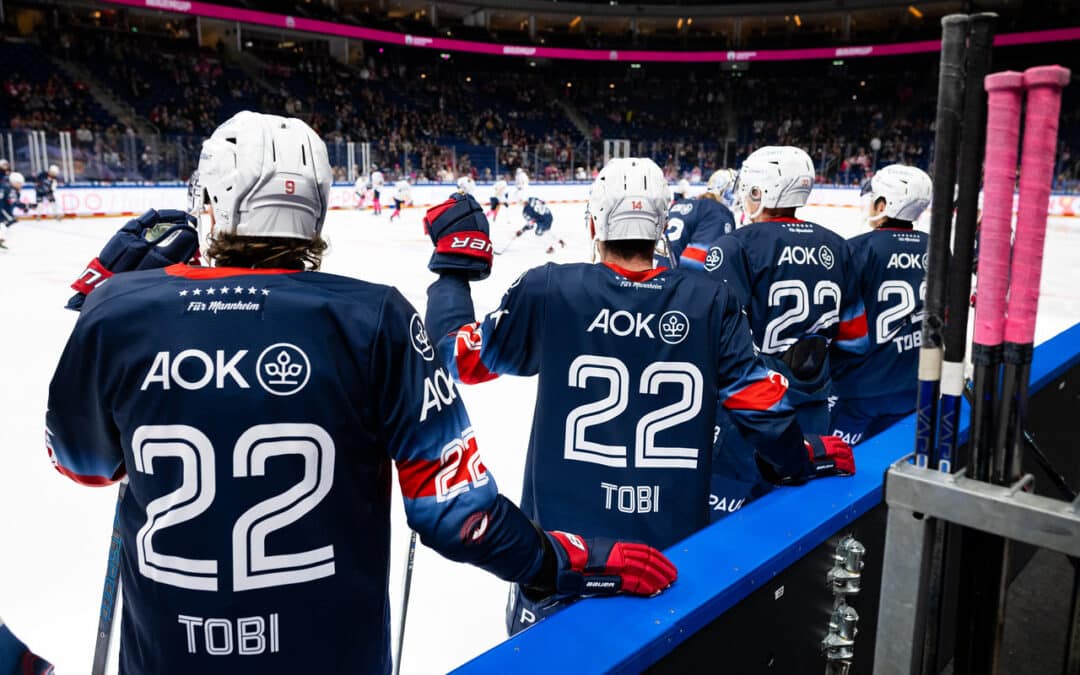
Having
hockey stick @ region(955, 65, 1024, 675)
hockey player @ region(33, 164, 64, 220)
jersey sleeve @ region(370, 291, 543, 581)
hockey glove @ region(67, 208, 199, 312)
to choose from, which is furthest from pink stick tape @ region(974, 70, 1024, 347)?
hockey player @ region(33, 164, 64, 220)

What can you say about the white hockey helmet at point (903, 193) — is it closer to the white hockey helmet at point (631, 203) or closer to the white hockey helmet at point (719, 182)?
the white hockey helmet at point (631, 203)

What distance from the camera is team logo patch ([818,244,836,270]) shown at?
3.04 meters

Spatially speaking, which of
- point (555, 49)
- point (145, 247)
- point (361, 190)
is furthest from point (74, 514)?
point (555, 49)

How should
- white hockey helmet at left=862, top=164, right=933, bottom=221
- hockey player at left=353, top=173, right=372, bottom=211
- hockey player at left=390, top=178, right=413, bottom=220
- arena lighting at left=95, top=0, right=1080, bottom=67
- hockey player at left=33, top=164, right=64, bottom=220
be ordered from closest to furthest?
1. white hockey helmet at left=862, top=164, right=933, bottom=221
2. hockey player at left=33, top=164, right=64, bottom=220
3. hockey player at left=390, top=178, right=413, bottom=220
4. hockey player at left=353, top=173, right=372, bottom=211
5. arena lighting at left=95, top=0, right=1080, bottom=67

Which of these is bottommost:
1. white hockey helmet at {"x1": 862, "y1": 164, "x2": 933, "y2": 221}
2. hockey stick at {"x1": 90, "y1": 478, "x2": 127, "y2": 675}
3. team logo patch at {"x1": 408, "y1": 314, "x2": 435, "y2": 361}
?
hockey stick at {"x1": 90, "y1": 478, "x2": 127, "y2": 675}

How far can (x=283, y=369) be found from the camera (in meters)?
1.16

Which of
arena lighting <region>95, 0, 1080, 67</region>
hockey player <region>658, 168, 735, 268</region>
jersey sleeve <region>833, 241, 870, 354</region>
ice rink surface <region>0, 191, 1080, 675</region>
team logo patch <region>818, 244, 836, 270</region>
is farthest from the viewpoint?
arena lighting <region>95, 0, 1080, 67</region>

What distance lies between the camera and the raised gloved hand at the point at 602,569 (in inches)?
54.4

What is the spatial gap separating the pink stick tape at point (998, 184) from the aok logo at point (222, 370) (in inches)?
34.3

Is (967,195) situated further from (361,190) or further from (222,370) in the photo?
(361,190)

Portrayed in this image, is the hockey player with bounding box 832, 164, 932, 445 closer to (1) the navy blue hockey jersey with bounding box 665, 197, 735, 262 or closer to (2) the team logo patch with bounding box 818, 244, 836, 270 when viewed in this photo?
(2) the team logo patch with bounding box 818, 244, 836, 270

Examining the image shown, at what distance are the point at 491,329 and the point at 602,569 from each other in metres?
0.86

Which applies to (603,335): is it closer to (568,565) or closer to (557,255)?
(568,565)

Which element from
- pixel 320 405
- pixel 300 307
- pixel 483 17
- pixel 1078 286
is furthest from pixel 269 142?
pixel 483 17
